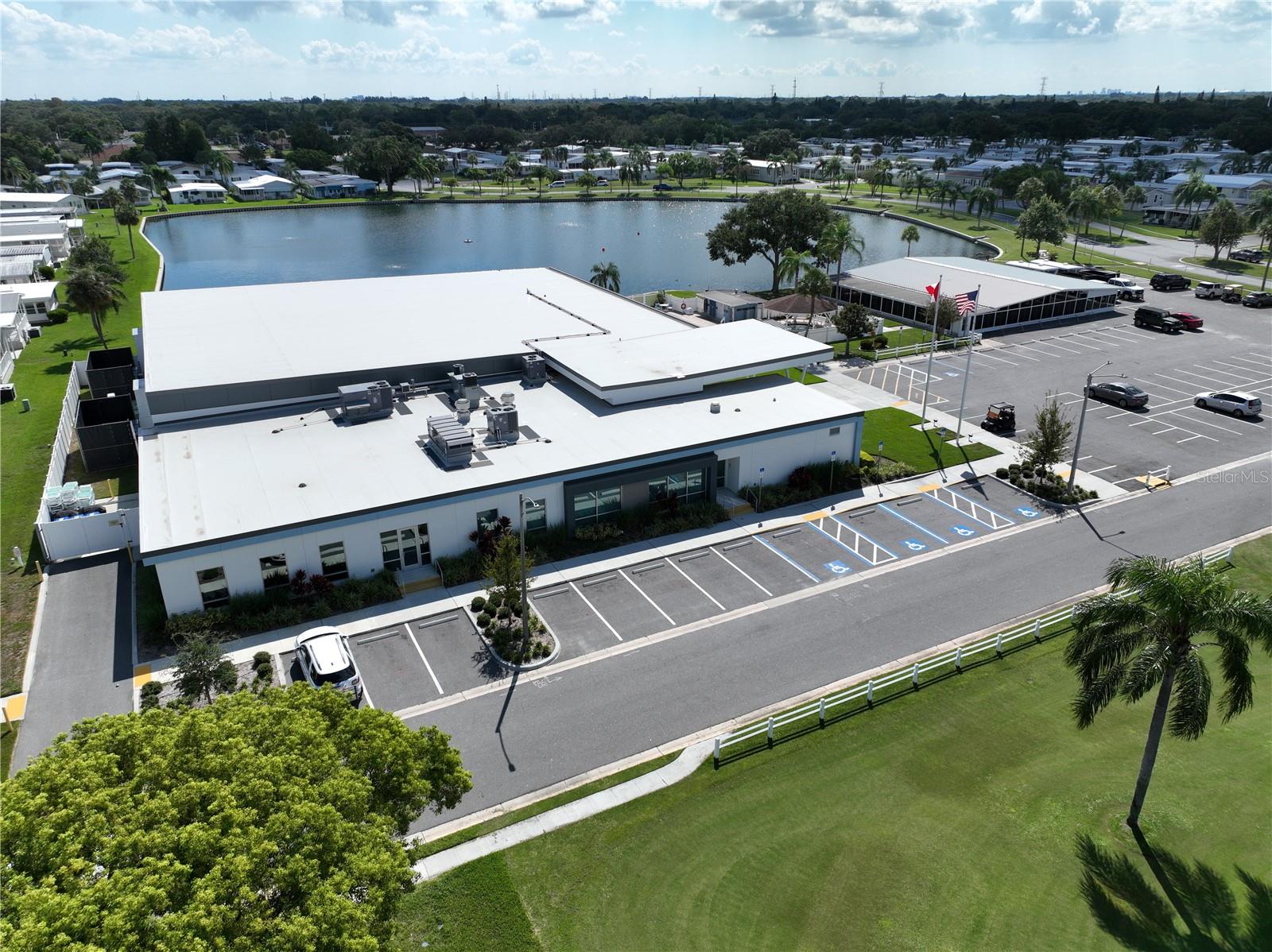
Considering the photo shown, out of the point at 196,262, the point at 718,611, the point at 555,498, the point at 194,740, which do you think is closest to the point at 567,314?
the point at 555,498

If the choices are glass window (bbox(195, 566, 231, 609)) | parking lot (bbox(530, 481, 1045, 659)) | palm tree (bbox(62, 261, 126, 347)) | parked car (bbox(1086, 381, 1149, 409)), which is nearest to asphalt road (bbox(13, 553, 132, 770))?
glass window (bbox(195, 566, 231, 609))

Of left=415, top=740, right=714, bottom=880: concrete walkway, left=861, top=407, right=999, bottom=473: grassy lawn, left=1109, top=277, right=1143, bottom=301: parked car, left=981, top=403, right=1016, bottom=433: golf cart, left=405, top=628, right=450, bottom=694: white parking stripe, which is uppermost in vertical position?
left=1109, top=277, right=1143, bottom=301: parked car

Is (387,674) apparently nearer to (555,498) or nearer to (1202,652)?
(555,498)

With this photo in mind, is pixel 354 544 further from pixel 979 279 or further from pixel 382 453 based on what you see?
pixel 979 279

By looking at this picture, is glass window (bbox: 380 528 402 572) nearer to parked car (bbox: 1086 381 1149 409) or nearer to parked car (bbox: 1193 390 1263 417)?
parked car (bbox: 1086 381 1149 409)

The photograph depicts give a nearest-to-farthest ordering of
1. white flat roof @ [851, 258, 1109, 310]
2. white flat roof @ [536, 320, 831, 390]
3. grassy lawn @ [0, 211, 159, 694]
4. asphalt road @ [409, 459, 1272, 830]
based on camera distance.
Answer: asphalt road @ [409, 459, 1272, 830] → grassy lawn @ [0, 211, 159, 694] → white flat roof @ [536, 320, 831, 390] → white flat roof @ [851, 258, 1109, 310]

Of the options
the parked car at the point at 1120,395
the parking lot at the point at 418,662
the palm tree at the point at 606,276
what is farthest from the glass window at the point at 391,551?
the palm tree at the point at 606,276

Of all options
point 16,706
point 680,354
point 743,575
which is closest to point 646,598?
point 743,575

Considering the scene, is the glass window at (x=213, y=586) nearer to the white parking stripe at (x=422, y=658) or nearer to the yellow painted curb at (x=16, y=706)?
the yellow painted curb at (x=16, y=706)
